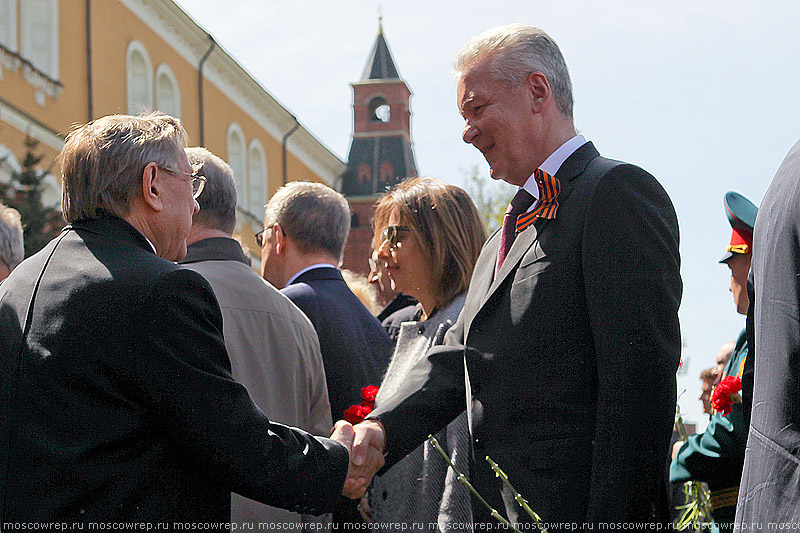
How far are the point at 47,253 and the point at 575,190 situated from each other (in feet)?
4.80

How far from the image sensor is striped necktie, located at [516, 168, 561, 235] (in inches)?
125

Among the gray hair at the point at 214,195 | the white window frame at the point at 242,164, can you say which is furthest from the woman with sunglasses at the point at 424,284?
the white window frame at the point at 242,164

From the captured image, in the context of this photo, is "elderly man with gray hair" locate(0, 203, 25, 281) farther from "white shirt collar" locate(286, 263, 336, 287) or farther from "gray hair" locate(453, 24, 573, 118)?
"gray hair" locate(453, 24, 573, 118)

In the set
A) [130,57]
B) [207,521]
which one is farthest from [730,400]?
[130,57]

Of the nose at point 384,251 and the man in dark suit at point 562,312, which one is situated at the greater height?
the man in dark suit at point 562,312

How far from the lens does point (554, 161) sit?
3295 millimetres

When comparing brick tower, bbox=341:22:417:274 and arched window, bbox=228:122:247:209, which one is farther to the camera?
brick tower, bbox=341:22:417:274

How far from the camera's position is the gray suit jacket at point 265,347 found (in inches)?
156

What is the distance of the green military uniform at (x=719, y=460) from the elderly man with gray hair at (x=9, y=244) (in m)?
2.97

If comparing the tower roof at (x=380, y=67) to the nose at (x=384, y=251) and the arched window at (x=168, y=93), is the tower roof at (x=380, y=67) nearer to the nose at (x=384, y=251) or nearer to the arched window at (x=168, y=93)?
the arched window at (x=168, y=93)

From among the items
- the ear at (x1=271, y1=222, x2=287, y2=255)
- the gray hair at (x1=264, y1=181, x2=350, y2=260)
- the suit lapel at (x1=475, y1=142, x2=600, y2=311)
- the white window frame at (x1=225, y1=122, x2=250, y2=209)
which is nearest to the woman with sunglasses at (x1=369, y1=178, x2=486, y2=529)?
the gray hair at (x1=264, y1=181, x2=350, y2=260)

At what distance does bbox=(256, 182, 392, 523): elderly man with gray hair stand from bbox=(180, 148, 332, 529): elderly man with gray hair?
15.7 inches

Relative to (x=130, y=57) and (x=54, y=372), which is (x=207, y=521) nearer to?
(x=54, y=372)

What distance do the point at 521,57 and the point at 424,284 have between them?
150 centimetres
